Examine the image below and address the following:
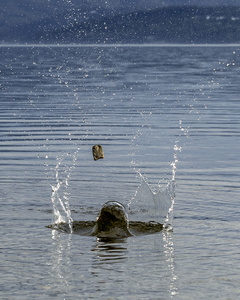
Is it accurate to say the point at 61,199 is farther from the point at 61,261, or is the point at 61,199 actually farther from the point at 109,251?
the point at 61,261

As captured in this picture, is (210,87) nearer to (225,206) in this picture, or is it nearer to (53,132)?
(53,132)

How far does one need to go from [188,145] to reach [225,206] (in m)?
8.83

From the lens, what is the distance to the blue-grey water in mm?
10914

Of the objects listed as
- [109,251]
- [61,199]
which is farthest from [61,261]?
[61,199]

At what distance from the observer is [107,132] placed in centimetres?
2769

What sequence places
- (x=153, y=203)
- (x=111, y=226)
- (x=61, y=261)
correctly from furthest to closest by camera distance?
1. (x=153, y=203)
2. (x=111, y=226)
3. (x=61, y=261)

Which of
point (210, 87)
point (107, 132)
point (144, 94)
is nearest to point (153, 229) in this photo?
point (107, 132)

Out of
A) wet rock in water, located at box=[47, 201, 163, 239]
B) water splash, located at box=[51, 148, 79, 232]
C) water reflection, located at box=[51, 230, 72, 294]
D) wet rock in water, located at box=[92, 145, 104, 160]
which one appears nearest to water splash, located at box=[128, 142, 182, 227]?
wet rock in water, located at box=[47, 201, 163, 239]

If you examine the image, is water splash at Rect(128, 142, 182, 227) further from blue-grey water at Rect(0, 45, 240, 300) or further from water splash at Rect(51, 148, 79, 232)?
water splash at Rect(51, 148, 79, 232)

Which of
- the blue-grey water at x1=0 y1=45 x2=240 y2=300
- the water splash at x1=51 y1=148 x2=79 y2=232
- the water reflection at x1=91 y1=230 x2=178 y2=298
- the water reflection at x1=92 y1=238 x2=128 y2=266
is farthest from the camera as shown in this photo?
the water splash at x1=51 y1=148 x2=79 y2=232

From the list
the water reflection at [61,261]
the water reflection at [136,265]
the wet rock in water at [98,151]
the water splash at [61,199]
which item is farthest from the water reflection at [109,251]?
the wet rock in water at [98,151]

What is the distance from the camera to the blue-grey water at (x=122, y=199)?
35.8 feet

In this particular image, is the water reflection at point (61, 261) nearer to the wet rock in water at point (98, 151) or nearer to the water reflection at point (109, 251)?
the water reflection at point (109, 251)

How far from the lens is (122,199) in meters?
16.5
